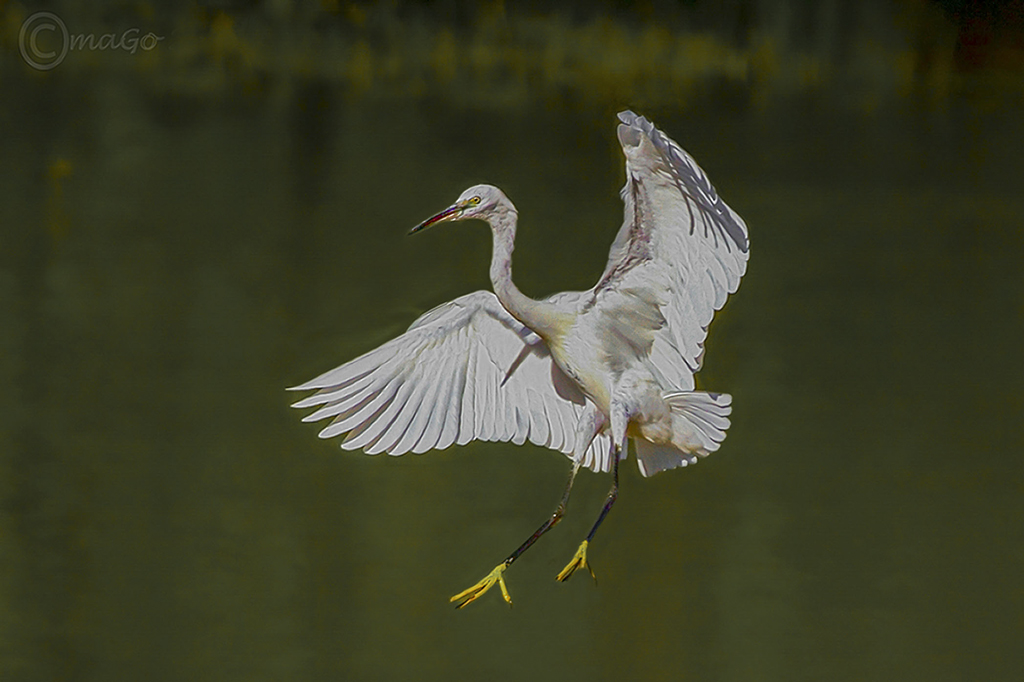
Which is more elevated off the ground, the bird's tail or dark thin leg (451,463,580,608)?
the bird's tail

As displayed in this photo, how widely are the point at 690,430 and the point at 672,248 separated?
0.67 feet

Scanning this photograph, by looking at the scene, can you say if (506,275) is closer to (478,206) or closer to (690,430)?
(478,206)

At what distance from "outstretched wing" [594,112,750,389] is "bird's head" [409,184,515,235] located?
0.45 feet

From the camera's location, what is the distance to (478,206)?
49.0 inches

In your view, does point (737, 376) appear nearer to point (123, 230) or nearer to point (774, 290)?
point (774, 290)

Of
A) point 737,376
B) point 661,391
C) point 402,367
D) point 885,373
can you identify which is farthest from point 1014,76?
point 402,367

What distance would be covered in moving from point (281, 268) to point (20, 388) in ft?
1.54

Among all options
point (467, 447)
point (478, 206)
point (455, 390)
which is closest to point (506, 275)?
point (478, 206)

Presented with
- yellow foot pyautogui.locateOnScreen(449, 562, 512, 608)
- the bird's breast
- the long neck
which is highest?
the long neck

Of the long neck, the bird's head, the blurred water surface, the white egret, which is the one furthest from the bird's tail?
the blurred water surface

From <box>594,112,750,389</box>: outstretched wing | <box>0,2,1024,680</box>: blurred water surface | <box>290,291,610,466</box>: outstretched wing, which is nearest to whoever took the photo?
<box>594,112,750,389</box>: outstretched wing

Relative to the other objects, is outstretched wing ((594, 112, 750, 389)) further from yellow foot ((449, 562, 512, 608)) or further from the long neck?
yellow foot ((449, 562, 512, 608))

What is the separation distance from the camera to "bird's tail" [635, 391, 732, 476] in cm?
122

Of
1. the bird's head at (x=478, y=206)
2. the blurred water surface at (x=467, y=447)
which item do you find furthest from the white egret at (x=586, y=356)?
the blurred water surface at (x=467, y=447)
